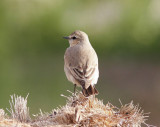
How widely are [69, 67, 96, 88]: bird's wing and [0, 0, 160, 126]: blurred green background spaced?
149 inches

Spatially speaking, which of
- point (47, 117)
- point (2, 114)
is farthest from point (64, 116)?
point (2, 114)

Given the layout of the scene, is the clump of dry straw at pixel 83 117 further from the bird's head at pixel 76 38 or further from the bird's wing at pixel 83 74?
the bird's head at pixel 76 38

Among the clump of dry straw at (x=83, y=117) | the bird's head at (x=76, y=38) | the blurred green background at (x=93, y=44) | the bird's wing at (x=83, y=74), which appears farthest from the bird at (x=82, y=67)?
the blurred green background at (x=93, y=44)

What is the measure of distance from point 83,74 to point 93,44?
4.87m

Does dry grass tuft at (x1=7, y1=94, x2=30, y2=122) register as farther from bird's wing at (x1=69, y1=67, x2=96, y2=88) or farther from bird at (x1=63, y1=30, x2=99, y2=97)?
bird's wing at (x1=69, y1=67, x2=96, y2=88)

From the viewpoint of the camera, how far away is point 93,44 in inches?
352

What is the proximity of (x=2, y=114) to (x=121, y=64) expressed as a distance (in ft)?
25.1

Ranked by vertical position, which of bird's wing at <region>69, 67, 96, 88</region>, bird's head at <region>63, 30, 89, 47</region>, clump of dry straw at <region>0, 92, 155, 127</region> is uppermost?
bird's head at <region>63, 30, 89, 47</region>

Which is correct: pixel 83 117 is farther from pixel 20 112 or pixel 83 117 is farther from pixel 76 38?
pixel 76 38

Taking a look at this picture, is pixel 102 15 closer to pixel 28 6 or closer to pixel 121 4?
pixel 121 4

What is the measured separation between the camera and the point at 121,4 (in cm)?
962

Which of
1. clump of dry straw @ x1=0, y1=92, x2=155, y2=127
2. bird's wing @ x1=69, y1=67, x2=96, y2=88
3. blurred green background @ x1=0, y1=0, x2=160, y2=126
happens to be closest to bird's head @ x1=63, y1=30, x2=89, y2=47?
bird's wing @ x1=69, y1=67, x2=96, y2=88

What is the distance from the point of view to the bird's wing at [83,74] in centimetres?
399

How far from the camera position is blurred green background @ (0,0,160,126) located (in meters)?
8.61
